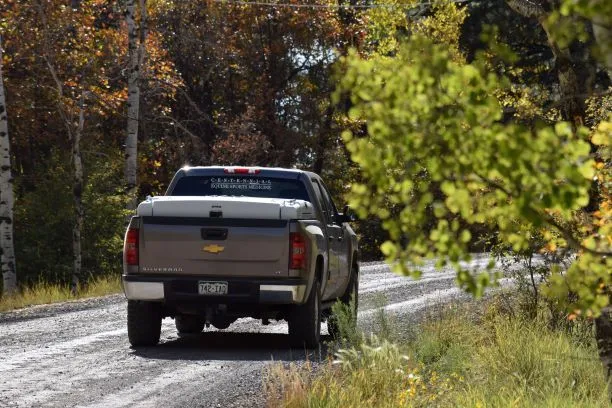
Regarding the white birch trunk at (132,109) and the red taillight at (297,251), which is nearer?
the red taillight at (297,251)

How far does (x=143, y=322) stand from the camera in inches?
579

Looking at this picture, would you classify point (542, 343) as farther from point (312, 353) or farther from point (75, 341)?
point (75, 341)

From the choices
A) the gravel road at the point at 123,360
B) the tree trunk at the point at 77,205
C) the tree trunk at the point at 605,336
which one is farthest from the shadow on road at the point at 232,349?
the tree trunk at the point at 77,205

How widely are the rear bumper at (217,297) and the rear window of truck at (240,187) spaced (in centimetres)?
164

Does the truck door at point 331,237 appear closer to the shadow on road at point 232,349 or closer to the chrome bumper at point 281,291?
the shadow on road at point 232,349

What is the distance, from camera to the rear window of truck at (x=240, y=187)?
607 inches

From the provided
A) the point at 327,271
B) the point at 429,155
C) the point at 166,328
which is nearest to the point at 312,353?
the point at 327,271

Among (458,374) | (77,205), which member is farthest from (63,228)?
(458,374)

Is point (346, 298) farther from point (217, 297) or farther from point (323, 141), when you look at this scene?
point (323, 141)

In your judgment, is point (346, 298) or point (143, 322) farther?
point (346, 298)

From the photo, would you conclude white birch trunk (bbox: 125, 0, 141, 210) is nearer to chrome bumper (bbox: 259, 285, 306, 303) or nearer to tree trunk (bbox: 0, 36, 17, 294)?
tree trunk (bbox: 0, 36, 17, 294)

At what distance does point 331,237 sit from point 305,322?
5.19 ft

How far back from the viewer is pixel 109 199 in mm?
29953

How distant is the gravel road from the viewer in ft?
36.7
